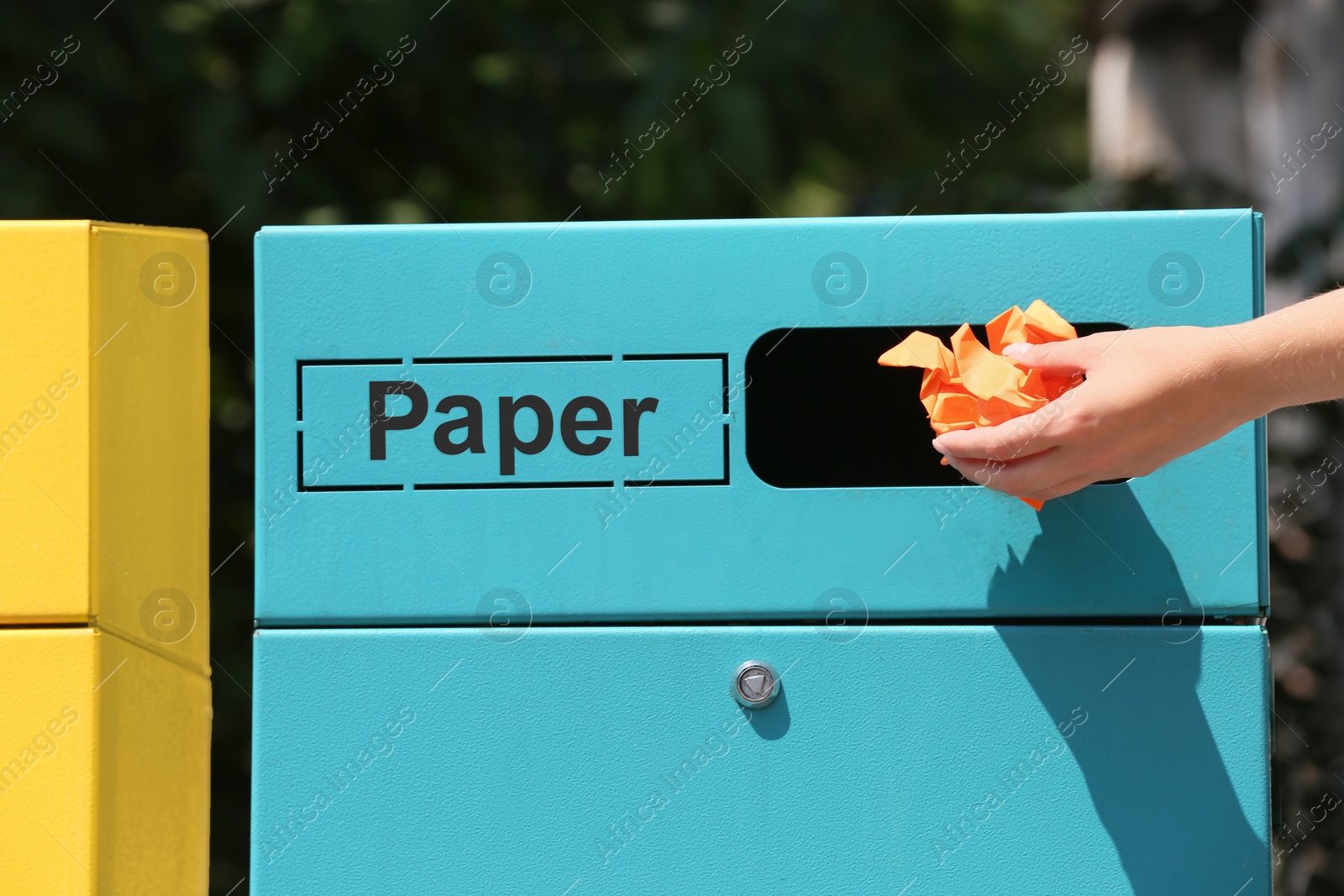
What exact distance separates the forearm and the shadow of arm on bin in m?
0.16

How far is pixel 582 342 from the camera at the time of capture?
1.07m

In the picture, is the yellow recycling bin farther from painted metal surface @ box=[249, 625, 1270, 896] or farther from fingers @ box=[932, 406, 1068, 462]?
fingers @ box=[932, 406, 1068, 462]

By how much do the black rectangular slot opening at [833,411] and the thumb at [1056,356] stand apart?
310mm

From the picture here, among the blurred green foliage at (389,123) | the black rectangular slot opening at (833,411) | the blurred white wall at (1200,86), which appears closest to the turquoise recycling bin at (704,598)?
the black rectangular slot opening at (833,411)

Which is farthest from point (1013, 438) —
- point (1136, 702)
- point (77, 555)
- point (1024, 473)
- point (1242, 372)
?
point (77, 555)

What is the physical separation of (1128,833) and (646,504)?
536 millimetres

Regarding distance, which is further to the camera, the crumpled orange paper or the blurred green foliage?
the blurred green foliage

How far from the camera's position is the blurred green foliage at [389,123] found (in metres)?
2.13

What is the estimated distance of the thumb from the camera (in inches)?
37.3

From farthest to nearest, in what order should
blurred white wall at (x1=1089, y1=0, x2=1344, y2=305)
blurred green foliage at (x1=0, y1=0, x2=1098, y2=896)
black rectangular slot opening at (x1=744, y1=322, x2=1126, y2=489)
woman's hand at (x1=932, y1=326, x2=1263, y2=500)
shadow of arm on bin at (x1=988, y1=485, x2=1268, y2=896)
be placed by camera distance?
blurred white wall at (x1=1089, y1=0, x2=1344, y2=305) → blurred green foliage at (x1=0, y1=0, x2=1098, y2=896) → black rectangular slot opening at (x1=744, y1=322, x2=1126, y2=489) → shadow of arm on bin at (x1=988, y1=485, x2=1268, y2=896) → woman's hand at (x1=932, y1=326, x2=1263, y2=500)

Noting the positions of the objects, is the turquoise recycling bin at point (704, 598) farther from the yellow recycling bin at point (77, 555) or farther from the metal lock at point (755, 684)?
the yellow recycling bin at point (77, 555)

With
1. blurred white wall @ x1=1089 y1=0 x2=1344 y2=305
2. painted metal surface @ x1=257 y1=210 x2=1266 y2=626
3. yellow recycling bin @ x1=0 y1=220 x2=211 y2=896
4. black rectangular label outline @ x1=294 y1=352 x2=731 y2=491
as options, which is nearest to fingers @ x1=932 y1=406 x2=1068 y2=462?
painted metal surface @ x1=257 y1=210 x2=1266 y2=626

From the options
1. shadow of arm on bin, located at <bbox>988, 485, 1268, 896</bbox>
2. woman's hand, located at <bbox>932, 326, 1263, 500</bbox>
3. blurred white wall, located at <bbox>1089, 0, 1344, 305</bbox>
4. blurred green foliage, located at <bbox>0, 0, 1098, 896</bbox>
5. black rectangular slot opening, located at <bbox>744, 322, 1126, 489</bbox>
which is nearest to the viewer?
woman's hand, located at <bbox>932, 326, 1263, 500</bbox>

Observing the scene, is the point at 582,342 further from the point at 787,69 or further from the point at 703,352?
the point at 787,69
